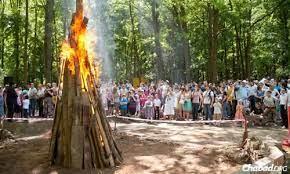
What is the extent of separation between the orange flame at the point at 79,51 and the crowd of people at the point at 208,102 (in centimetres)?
968

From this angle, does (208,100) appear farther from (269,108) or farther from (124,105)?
(124,105)

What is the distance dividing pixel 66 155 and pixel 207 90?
10.8 meters

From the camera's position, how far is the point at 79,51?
973 cm

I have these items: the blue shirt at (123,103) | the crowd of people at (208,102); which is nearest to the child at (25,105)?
the crowd of people at (208,102)

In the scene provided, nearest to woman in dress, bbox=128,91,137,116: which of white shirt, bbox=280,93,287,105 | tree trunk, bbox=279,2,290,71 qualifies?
white shirt, bbox=280,93,287,105

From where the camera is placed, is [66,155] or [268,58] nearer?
[66,155]

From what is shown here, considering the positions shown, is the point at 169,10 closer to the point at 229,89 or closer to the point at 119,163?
the point at 229,89

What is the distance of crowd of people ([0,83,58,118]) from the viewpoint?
19128mm

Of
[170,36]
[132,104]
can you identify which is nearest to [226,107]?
[132,104]

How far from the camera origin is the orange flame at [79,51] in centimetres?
962

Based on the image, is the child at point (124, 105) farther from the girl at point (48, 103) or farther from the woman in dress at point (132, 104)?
the girl at point (48, 103)

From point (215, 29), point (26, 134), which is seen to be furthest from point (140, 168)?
point (215, 29)

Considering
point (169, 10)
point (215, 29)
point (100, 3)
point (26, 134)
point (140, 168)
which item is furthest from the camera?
point (100, 3)

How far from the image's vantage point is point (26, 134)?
16312 mm
